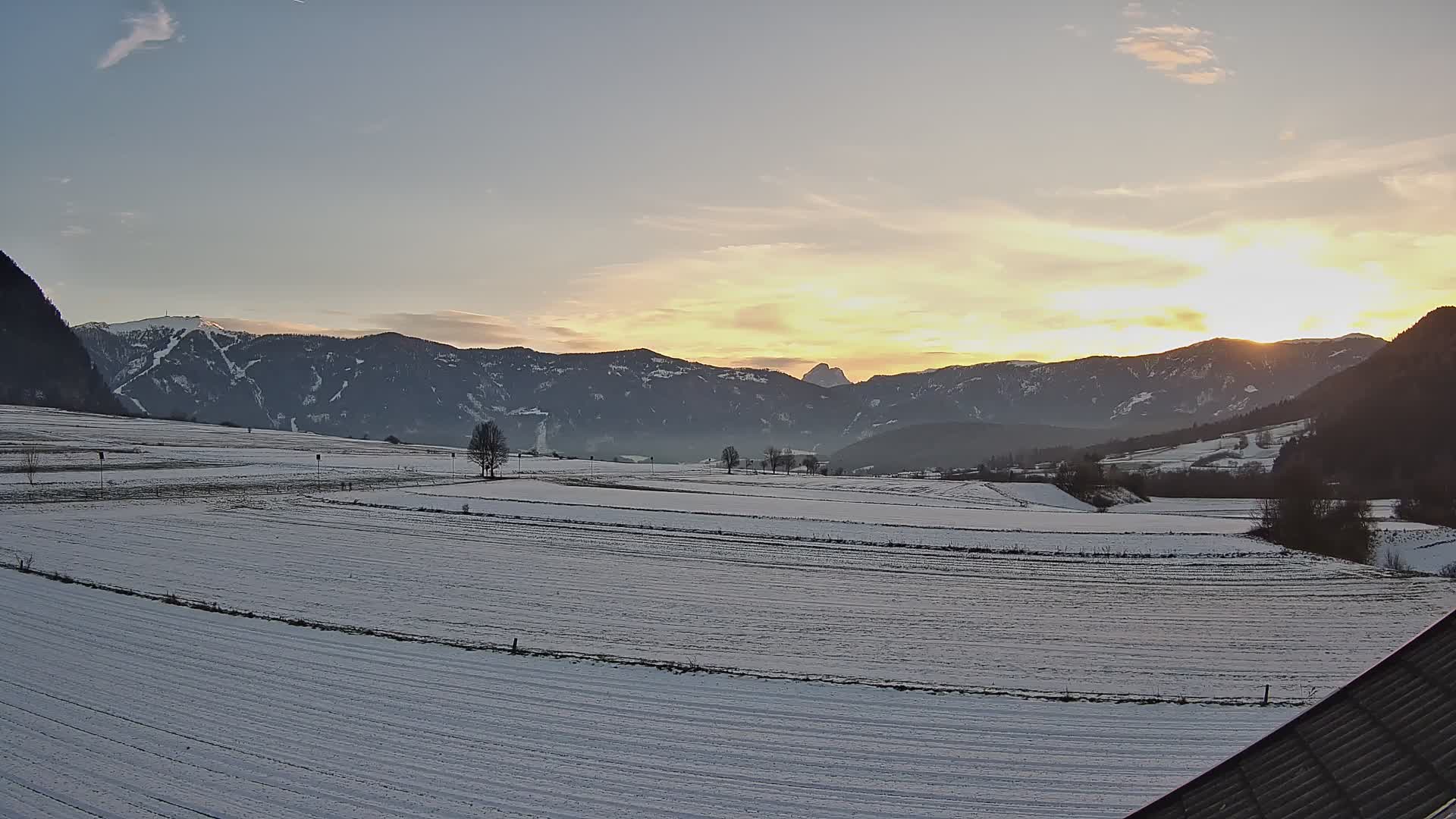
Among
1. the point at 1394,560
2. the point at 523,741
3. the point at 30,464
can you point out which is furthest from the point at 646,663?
the point at 30,464

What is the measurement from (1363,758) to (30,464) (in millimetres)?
111607

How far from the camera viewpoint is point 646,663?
2823 centimetres

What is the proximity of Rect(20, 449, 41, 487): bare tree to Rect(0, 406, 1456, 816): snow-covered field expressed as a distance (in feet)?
66.8

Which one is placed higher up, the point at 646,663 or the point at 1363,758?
the point at 1363,758

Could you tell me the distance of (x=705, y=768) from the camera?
19406 millimetres

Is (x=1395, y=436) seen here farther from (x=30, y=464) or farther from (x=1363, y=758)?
(x=30, y=464)

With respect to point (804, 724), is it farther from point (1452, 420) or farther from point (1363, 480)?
point (1452, 420)

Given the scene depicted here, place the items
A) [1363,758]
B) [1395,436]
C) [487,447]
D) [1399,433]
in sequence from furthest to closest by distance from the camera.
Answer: [1399,433]
[1395,436]
[487,447]
[1363,758]

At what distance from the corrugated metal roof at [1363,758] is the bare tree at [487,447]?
11671cm

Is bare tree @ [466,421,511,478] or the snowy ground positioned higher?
bare tree @ [466,421,511,478]

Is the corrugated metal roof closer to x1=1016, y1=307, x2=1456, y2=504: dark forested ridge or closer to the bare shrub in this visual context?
the bare shrub

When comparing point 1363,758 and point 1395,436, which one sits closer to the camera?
point 1363,758

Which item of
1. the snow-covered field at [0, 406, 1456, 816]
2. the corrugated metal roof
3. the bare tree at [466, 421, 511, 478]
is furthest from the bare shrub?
the bare tree at [466, 421, 511, 478]

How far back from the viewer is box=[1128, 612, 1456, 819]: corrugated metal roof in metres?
6.05
